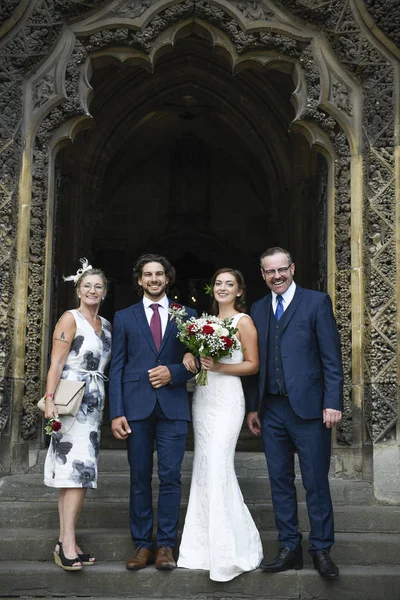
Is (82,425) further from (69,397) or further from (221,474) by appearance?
(221,474)

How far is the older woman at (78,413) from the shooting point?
4.79m

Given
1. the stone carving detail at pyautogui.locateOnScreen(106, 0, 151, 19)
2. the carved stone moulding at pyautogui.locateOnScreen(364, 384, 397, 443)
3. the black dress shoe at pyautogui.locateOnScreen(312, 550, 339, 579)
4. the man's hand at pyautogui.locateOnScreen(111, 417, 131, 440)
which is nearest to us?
the black dress shoe at pyautogui.locateOnScreen(312, 550, 339, 579)

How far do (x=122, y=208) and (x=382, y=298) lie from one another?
33.2ft

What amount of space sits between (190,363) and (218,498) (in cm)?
90

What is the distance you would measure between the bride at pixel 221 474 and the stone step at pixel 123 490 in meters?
1.14

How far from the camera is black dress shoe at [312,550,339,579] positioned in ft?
15.3

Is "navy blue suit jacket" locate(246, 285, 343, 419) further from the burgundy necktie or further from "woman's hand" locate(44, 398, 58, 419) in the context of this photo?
"woman's hand" locate(44, 398, 58, 419)

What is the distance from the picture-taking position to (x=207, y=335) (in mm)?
4797

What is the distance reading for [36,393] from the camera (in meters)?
6.57

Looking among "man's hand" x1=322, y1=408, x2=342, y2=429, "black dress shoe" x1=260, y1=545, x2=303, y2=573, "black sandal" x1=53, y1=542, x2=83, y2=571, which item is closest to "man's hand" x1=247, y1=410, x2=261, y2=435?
→ "man's hand" x1=322, y1=408, x2=342, y2=429

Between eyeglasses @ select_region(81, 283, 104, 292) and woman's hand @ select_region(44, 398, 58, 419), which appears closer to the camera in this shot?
woman's hand @ select_region(44, 398, 58, 419)

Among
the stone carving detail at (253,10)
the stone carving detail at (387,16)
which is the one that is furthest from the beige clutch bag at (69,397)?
the stone carving detail at (387,16)

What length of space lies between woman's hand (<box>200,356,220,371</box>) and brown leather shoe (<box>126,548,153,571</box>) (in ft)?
4.09

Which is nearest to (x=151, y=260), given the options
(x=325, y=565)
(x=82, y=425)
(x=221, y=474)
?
(x=82, y=425)
